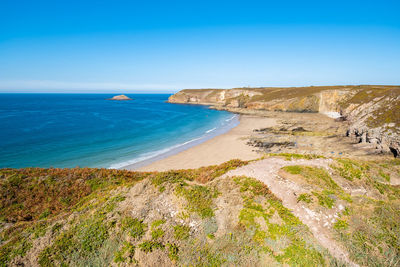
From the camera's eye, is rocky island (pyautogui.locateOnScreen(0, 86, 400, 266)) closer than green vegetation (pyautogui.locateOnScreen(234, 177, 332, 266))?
No

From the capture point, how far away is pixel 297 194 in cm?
980

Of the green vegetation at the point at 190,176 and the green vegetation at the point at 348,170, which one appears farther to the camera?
the green vegetation at the point at 348,170

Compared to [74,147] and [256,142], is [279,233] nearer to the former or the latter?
[256,142]

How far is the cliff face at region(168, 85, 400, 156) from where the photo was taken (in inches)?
1236

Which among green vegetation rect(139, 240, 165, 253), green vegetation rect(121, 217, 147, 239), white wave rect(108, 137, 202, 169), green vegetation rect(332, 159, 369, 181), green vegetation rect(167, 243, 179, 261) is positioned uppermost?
green vegetation rect(332, 159, 369, 181)

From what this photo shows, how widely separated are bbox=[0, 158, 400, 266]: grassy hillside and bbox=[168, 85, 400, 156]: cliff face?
26769mm

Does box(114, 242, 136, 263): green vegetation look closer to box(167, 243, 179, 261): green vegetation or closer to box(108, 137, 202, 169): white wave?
box(167, 243, 179, 261): green vegetation

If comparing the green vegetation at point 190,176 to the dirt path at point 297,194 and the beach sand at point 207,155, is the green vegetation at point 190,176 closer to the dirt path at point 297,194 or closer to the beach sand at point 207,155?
the dirt path at point 297,194

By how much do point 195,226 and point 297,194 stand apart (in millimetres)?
5524

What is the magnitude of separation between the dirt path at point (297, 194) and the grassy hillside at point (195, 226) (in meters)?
0.27

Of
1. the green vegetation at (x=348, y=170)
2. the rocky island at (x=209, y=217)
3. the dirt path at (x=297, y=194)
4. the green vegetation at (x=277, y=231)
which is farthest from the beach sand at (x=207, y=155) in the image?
the green vegetation at (x=277, y=231)

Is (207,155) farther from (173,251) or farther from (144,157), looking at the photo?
(173,251)

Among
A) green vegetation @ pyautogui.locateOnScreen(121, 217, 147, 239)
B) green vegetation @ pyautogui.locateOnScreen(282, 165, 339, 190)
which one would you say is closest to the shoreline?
green vegetation @ pyautogui.locateOnScreen(121, 217, 147, 239)

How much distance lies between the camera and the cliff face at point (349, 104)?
103 ft
